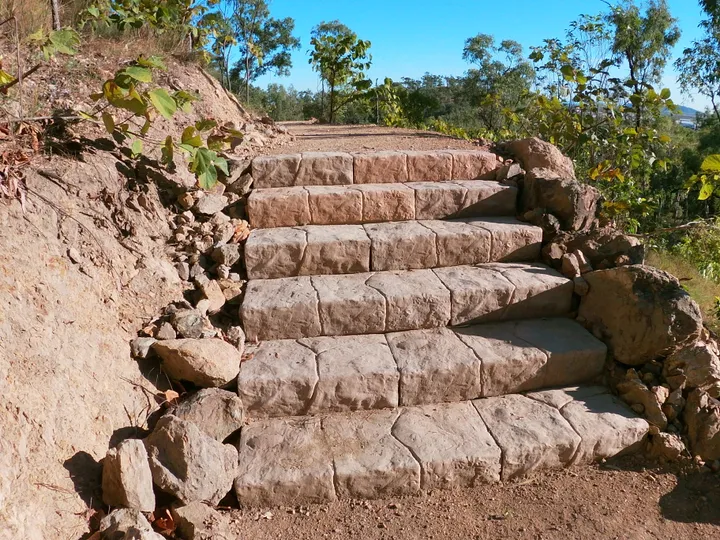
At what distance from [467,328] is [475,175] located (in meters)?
1.60

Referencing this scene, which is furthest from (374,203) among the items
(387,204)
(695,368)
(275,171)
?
(695,368)

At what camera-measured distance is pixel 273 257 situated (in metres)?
3.34

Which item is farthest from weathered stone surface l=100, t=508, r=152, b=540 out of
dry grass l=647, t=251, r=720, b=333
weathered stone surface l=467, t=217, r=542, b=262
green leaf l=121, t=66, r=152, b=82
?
dry grass l=647, t=251, r=720, b=333

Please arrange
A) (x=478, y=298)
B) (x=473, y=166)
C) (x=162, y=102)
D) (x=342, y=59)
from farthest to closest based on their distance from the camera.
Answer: (x=342, y=59)
(x=473, y=166)
(x=478, y=298)
(x=162, y=102)

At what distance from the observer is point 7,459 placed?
5.98 ft

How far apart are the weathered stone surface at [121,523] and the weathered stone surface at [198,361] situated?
0.71 metres

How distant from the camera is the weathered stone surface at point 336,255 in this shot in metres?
3.37

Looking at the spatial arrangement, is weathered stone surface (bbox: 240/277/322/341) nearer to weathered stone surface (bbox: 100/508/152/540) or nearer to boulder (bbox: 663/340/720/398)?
weathered stone surface (bbox: 100/508/152/540)

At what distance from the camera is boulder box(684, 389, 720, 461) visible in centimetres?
256

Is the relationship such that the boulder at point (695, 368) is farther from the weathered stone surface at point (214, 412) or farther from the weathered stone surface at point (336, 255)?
the weathered stone surface at point (214, 412)

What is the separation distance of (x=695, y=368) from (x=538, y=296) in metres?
0.86

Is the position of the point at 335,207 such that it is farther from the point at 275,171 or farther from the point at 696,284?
the point at 696,284

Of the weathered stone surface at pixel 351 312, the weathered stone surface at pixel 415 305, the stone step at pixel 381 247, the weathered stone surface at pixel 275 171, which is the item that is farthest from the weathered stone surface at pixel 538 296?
the weathered stone surface at pixel 275 171

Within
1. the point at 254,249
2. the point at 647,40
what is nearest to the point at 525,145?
the point at 254,249
